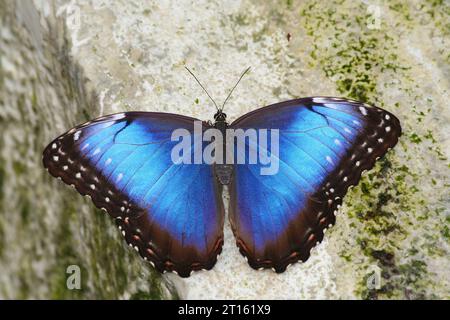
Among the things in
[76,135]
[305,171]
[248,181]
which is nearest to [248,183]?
[248,181]

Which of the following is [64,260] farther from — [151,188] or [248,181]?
[248,181]

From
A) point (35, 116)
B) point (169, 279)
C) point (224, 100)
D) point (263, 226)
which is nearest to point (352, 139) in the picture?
point (263, 226)

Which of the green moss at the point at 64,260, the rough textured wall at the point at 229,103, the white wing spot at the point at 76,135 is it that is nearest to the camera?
the green moss at the point at 64,260

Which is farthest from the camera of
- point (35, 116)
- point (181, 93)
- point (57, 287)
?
point (181, 93)

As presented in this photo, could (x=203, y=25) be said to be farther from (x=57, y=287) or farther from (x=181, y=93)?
(x=57, y=287)

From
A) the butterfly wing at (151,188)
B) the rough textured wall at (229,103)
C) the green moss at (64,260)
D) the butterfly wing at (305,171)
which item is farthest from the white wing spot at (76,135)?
the butterfly wing at (305,171)

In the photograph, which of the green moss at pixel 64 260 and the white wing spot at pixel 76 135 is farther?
the white wing spot at pixel 76 135

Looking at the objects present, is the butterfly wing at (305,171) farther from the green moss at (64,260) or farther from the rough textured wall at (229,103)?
the green moss at (64,260)
